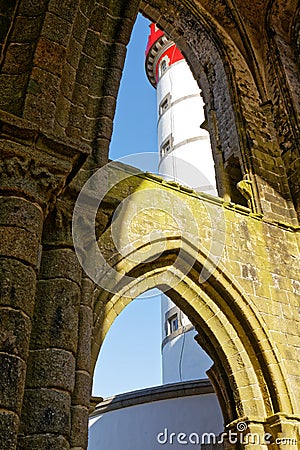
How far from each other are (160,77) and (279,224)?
12869 millimetres

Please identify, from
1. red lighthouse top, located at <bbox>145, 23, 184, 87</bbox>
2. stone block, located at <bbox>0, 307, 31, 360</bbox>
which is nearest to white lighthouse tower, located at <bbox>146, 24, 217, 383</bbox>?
red lighthouse top, located at <bbox>145, 23, 184, 87</bbox>

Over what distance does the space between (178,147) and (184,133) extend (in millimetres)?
476

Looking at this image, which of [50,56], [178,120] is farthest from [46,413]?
[178,120]

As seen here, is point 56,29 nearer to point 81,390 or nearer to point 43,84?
point 43,84

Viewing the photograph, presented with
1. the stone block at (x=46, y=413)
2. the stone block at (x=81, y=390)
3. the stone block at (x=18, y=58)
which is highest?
the stone block at (x=18, y=58)

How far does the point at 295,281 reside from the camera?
6.08m

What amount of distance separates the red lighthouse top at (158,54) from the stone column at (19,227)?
A: 16.0 meters

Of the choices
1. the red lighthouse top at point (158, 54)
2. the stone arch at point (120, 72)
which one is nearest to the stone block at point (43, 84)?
the stone arch at point (120, 72)

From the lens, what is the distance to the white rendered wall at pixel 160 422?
7.80 m

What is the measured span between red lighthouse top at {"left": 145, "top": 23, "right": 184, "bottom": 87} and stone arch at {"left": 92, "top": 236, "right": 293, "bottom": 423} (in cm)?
1359

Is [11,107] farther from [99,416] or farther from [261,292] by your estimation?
[99,416]

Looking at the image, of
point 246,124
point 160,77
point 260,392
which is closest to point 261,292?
point 260,392

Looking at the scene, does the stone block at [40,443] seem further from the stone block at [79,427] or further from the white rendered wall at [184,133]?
the white rendered wall at [184,133]

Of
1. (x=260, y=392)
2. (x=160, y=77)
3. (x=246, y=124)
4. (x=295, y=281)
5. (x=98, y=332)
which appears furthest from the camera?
(x=160, y=77)
